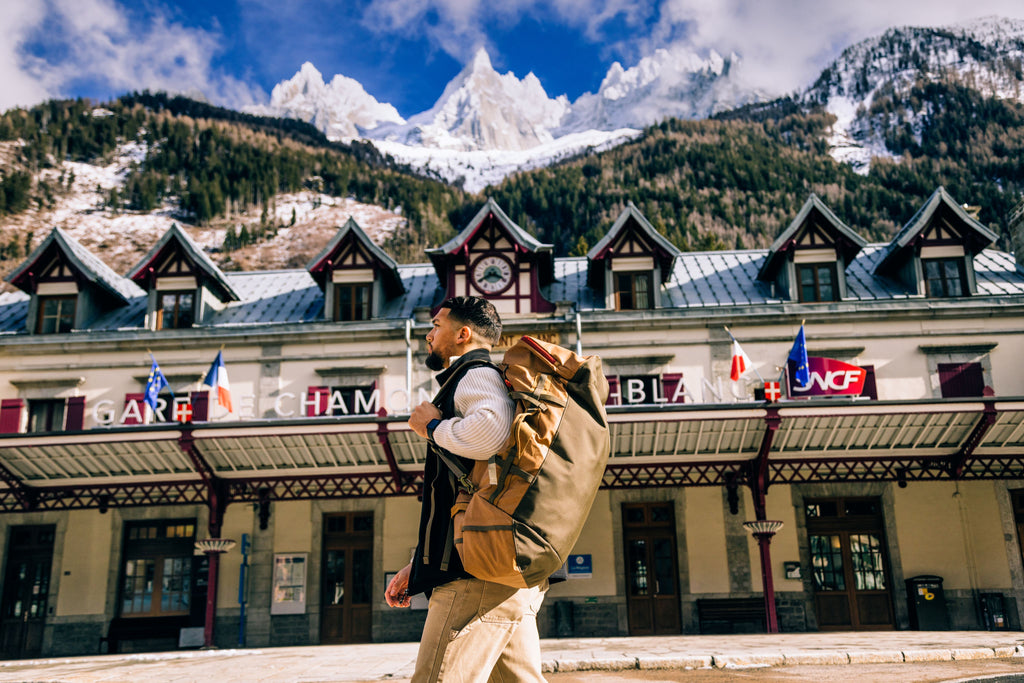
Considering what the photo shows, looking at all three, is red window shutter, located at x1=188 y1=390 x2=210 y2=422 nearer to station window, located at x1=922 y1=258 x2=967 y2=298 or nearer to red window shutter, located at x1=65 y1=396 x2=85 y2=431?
red window shutter, located at x1=65 y1=396 x2=85 y2=431

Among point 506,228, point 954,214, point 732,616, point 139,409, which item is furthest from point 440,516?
point 954,214

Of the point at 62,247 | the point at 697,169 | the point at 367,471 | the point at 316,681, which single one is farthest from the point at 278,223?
the point at 316,681

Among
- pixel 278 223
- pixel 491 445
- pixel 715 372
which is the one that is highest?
pixel 278 223

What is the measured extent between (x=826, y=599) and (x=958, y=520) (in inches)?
133

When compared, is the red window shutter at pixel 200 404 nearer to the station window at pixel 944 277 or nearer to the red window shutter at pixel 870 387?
the red window shutter at pixel 870 387

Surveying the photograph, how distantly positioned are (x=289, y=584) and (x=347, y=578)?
1.26 meters

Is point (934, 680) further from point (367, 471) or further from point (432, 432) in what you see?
point (367, 471)

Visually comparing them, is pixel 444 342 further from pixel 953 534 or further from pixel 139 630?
pixel 953 534

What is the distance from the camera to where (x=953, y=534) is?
58.9 feet

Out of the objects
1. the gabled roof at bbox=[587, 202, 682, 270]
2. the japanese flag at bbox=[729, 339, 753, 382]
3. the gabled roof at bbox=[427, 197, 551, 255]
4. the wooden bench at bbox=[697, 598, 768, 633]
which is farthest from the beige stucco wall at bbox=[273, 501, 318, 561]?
the japanese flag at bbox=[729, 339, 753, 382]

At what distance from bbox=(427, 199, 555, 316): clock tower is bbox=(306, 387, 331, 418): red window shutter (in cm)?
399

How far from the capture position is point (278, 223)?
296ft

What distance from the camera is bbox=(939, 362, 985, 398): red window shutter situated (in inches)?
731

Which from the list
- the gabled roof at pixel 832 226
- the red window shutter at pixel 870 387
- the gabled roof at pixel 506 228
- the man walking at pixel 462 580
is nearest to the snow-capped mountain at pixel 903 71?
the gabled roof at pixel 832 226
